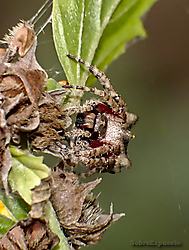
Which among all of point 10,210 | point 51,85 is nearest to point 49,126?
point 51,85

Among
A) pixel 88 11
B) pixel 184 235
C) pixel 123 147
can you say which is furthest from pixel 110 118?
pixel 184 235

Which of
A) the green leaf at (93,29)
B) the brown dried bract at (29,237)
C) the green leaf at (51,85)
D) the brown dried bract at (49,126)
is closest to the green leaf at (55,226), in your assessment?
the brown dried bract at (29,237)

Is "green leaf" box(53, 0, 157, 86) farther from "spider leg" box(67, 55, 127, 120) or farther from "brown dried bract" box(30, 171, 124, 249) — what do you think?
"brown dried bract" box(30, 171, 124, 249)

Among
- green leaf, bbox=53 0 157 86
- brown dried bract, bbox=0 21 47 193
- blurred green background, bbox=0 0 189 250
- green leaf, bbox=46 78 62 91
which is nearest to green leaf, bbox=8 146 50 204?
brown dried bract, bbox=0 21 47 193

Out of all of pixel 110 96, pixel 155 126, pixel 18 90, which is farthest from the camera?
pixel 155 126

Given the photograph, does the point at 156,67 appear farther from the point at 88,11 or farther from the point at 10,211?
the point at 10,211

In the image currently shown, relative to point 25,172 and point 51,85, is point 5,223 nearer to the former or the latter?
point 25,172
